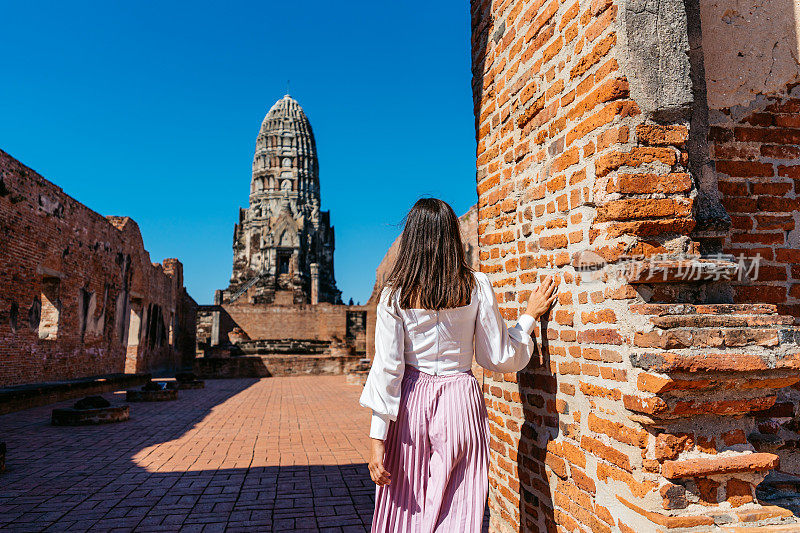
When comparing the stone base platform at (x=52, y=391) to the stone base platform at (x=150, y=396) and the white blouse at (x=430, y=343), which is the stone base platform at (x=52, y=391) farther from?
the white blouse at (x=430, y=343)

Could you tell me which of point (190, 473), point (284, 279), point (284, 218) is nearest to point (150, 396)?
point (190, 473)

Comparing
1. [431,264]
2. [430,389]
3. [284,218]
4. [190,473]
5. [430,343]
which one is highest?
[284,218]

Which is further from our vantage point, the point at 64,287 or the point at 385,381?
the point at 64,287

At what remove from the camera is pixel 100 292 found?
15.7 meters

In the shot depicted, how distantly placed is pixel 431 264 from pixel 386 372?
1.67ft

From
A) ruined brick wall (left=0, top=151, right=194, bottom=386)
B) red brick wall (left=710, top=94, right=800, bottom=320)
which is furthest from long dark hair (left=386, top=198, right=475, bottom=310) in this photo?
ruined brick wall (left=0, top=151, right=194, bottom=386)

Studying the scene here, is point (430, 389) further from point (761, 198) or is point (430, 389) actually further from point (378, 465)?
point (761, 198)

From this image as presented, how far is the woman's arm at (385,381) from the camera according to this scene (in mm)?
2268

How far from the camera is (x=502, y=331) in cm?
245

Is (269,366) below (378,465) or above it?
below

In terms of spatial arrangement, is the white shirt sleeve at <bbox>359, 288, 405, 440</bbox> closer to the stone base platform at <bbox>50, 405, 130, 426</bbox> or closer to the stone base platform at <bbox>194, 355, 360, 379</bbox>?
the stone base platform at <bbox>50, 405, 130, 426</bbox>

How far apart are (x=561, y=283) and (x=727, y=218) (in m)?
0.73

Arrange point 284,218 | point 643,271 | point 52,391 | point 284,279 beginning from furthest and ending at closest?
1. point 284,218
2. point 284,279
3. point 52,391
4. point 643,271

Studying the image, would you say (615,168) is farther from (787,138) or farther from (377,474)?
(377,474)
